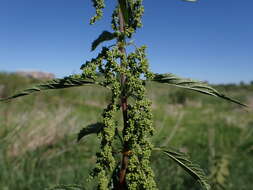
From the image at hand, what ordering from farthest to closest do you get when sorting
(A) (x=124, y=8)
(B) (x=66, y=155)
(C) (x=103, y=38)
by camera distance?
(B) (x=66, y=155), (C) (x=103, y=38), (A) (x=124, y=8)

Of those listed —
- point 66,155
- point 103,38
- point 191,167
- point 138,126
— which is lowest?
Result: point 66,155

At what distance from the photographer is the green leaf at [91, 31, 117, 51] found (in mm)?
954

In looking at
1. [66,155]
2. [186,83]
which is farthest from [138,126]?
[66,155]

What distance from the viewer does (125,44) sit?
937 millimetres

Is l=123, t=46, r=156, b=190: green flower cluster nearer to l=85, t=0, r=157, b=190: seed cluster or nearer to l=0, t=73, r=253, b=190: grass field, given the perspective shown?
l=85, t=0, r=157, b=190: seed cluster

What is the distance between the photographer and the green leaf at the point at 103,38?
954 mm

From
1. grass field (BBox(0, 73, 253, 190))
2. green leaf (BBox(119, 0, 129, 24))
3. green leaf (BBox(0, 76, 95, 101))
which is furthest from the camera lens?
grass field (BBox(0, 73, 253, 190))

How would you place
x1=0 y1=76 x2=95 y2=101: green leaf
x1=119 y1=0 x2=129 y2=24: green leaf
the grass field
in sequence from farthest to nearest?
the grass field < x1=0 y1=76 x2=95 y2=101: green leaf < x1=119 y1=0 x2=129 y2=24: green leaf

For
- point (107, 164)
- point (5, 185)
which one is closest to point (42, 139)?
point (5, 185)

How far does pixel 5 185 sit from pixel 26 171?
53cm

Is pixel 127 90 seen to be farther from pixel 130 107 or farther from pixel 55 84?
pixel 55 84

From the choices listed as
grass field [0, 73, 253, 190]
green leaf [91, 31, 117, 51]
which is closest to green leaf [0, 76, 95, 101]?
green leaf [91, 31, 117, 51]

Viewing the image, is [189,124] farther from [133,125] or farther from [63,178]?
[133,125]

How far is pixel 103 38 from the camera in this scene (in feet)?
3.21
